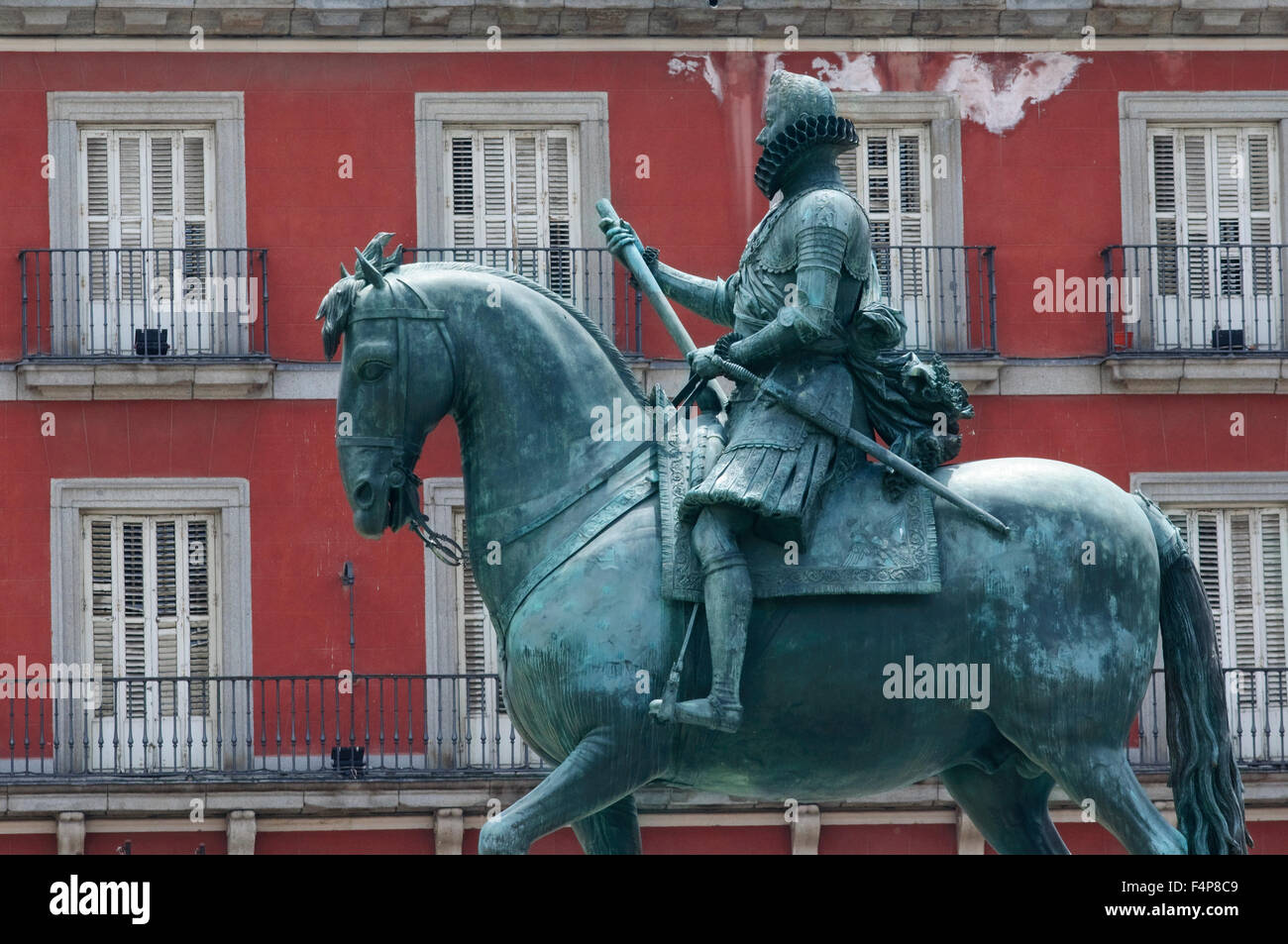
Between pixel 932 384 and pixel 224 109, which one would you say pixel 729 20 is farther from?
pixel 932 384

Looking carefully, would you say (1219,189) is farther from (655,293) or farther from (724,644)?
(724,644)

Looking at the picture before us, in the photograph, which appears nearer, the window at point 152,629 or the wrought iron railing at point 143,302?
the window at point 152,629

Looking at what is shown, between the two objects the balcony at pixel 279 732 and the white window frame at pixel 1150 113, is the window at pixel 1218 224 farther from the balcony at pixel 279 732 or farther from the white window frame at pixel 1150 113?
the balcony at pixel 279 732

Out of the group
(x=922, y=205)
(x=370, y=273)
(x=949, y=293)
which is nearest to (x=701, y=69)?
(x=922, y=205)

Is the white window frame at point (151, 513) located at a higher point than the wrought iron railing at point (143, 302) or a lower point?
lower

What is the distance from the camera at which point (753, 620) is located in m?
8.28

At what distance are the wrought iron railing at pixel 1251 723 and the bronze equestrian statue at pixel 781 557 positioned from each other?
592 inches

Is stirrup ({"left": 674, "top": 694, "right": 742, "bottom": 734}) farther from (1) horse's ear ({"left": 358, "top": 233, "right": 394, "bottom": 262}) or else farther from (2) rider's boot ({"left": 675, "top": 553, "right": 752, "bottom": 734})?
(1) horse's ear ({"left": 358, "top": 233, "right": 394, "bottom": 262})

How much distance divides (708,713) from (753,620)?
15.1 inches

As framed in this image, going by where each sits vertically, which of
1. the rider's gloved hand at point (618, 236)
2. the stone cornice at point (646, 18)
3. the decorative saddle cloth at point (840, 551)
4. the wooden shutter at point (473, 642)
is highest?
the stone cornice at point (646, 18)

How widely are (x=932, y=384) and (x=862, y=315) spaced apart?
1.06 ft

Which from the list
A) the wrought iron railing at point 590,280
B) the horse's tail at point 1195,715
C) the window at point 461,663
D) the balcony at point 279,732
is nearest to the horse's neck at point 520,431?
the horse's tail at point 1195,715

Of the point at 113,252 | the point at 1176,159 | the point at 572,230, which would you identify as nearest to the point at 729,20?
the point at 572,230

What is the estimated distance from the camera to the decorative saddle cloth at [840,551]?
27.1ft
